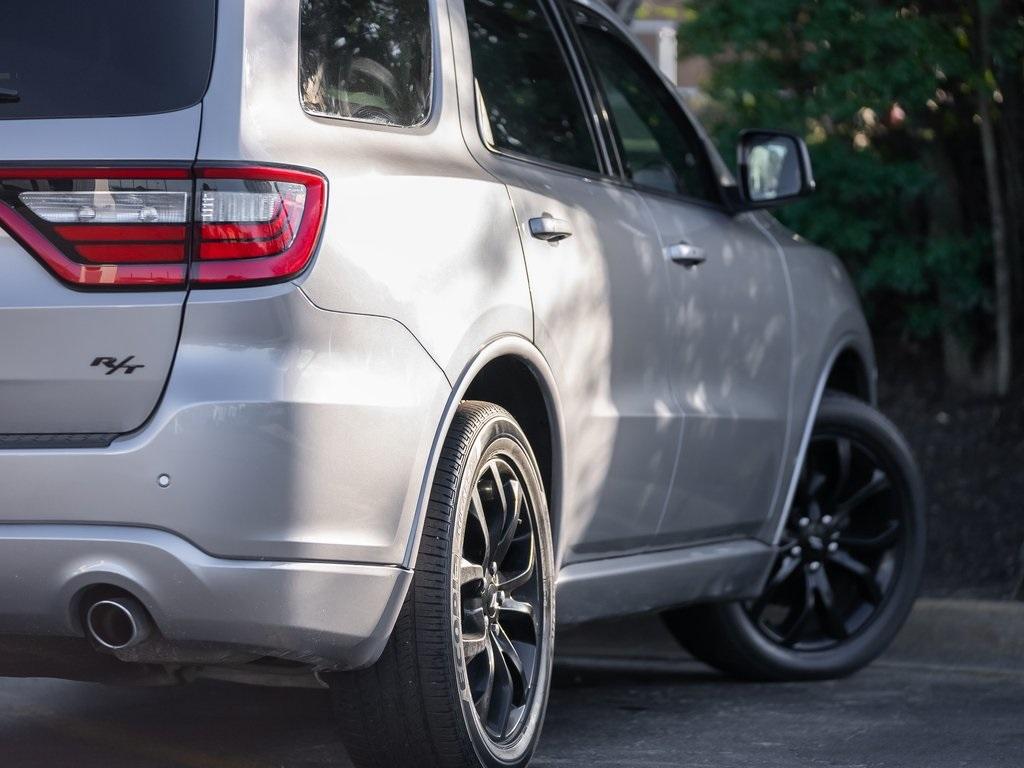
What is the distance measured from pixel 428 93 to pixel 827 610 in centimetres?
240

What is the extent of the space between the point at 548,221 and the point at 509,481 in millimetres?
578

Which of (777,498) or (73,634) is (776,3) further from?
(73,634)

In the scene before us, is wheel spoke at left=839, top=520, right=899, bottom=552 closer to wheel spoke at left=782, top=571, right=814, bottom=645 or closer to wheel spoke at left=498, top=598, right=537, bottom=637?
wheel spoke at left=782, top=571, right=814, bottom=645

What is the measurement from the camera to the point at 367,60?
3.44 meters

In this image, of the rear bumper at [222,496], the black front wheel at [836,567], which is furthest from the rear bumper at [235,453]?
the black front wheel at [836,567]

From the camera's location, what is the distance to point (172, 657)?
3076 millimetres

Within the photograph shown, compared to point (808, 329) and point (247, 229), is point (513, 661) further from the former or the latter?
point (808, 329)

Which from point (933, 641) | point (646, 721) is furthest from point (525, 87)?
point (933, 641)

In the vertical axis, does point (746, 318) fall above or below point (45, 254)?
below

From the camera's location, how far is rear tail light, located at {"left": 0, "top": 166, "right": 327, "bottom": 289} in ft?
9.68

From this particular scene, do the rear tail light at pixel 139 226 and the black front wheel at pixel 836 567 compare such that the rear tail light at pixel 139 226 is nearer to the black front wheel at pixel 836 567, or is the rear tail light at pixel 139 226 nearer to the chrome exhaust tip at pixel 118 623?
the chrome exhaust tip at pixel 118 623

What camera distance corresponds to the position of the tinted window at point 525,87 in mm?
3904

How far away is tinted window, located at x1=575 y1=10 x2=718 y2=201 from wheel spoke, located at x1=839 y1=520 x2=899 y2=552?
117cm

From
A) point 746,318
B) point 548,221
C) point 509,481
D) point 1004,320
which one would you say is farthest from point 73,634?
point 1004,320
